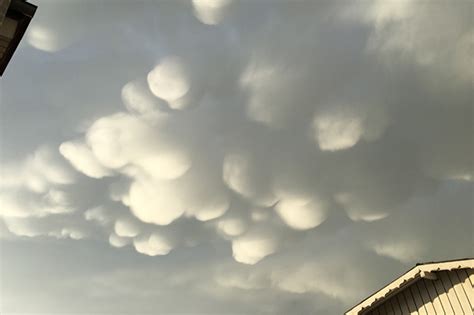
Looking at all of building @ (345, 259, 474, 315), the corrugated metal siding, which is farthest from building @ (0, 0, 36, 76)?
the corrugated metal siding

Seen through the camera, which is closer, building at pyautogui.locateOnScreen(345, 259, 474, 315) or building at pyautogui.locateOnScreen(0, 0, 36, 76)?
building at pyautogui.locateOnScreen(0, 0, 36, 76)

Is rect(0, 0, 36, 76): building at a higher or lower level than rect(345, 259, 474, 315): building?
higher

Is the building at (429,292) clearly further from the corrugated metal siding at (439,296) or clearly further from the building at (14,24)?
the building at (14,24)

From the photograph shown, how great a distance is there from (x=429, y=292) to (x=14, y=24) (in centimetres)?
1566

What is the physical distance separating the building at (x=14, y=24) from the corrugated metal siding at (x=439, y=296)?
15372 millimetres

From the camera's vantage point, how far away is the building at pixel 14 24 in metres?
8.88

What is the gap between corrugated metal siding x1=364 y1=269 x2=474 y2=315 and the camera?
11.0 meters

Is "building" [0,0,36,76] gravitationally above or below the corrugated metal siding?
above

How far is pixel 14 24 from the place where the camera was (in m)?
9.03

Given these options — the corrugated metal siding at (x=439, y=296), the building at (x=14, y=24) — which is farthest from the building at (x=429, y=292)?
the building at (x=14, y=24)

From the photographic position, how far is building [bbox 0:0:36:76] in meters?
8.88

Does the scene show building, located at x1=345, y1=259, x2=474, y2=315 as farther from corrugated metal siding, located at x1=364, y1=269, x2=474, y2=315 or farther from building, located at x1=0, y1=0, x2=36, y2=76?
building, located at x1=0, y1=0, x2=36, y2=76

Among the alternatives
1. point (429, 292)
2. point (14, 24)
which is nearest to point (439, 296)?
point (429, 292)

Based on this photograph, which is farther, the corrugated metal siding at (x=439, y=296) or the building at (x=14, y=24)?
the corrugated metal siding at (x=439, y=296)
